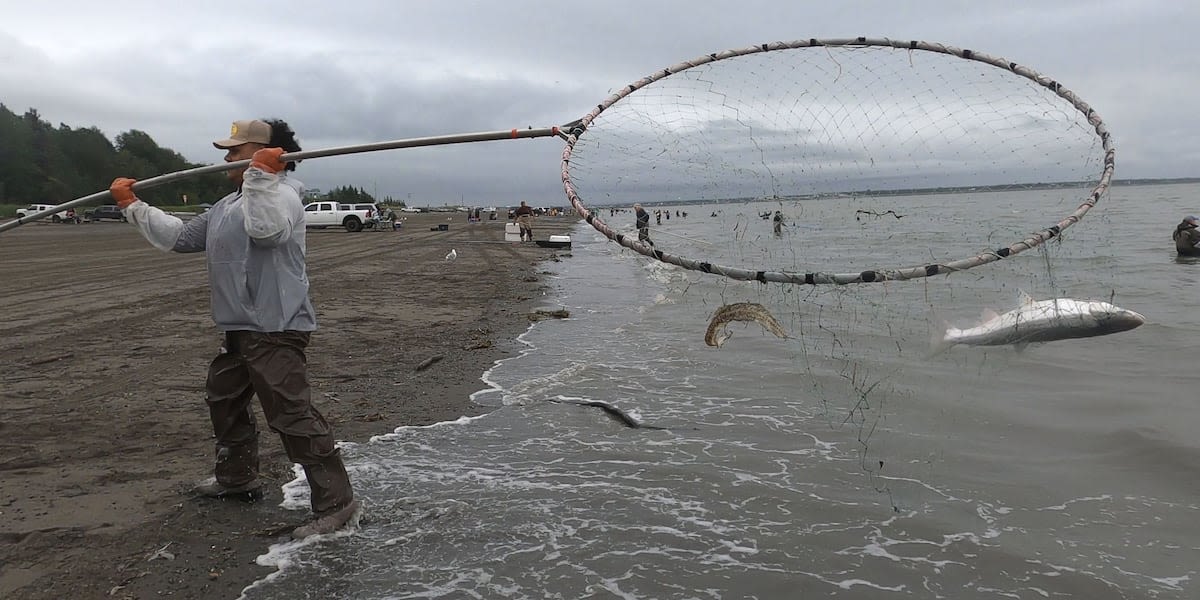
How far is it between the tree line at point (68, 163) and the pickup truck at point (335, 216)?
28.1m

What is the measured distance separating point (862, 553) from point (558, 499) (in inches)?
73.3

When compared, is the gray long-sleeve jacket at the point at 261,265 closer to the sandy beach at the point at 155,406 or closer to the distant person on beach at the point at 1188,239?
the sandy beach at the point at 155,406

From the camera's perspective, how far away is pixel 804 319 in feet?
39.5

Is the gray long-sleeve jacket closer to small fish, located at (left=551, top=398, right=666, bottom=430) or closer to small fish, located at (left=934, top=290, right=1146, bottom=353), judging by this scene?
small fish, located at (left=551, top=398, right=666, bottom=430)

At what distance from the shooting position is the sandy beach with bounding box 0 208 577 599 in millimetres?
3619

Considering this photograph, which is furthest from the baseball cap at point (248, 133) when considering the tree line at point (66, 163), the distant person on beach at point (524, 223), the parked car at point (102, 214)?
the tree line at point (66, 163)

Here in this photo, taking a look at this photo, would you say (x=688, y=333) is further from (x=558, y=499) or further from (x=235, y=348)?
(x=235, y=348)

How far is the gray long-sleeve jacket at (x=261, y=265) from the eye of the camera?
3.64 m

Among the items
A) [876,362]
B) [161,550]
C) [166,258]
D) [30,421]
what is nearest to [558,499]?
[161,550]

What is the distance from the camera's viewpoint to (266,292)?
3725 millimetres

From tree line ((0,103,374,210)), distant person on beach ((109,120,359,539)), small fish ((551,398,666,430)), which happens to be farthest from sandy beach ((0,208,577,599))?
tree line ((0,103,374,210))

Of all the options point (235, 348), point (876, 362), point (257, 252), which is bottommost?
point (876, 362)

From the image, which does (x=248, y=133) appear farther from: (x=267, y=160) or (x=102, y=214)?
(x=102, y=214)

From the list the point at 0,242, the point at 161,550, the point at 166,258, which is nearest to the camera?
the point at 161,550
